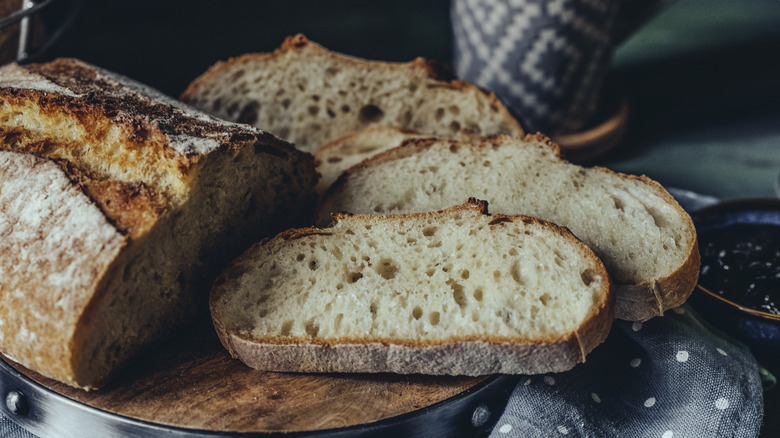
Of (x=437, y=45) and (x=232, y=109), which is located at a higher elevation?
(x=232, y=109)

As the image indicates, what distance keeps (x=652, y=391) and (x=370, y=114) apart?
65.1 inches

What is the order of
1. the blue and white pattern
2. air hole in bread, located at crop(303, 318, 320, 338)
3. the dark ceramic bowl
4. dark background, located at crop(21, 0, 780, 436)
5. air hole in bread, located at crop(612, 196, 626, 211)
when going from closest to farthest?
air hole in bread, located at crop(303, 318, 320, 338), the dark ceramic bowl, air hole in bread, located at crop(612, 196, 626, 211), the blue and white pattern, dark background, located at crop(21, 0, 780, 436)

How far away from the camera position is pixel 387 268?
2.18 meters

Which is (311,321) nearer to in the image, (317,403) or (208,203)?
(317,403)

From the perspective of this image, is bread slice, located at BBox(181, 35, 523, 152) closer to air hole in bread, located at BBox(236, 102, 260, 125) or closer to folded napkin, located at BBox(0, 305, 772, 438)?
air hole in bread, located at BBox(236, 102, 260, 125)

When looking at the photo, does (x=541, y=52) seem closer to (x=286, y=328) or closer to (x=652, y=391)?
(x=652, y=391)

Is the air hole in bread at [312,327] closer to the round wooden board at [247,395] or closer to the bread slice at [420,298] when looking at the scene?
the bread slice at [420,298]

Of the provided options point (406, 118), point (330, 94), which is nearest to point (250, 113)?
point (330, 94)

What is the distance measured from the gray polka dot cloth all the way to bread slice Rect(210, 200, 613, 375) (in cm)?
24

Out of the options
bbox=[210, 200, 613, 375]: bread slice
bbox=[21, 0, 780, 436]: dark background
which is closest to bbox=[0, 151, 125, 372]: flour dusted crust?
bbox=[210, 200, 613, 375]: bread slice

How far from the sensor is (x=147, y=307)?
2088mm

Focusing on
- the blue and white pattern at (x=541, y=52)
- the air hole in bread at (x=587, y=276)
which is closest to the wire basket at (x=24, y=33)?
the blue and white pattern at (x=541, y=52)

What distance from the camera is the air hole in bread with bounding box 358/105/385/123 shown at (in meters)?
3.06

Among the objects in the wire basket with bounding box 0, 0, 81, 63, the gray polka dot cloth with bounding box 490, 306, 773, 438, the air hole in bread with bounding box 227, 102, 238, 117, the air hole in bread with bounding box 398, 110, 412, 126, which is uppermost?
the wire basket with bounding box 0, 0, 81, 63
